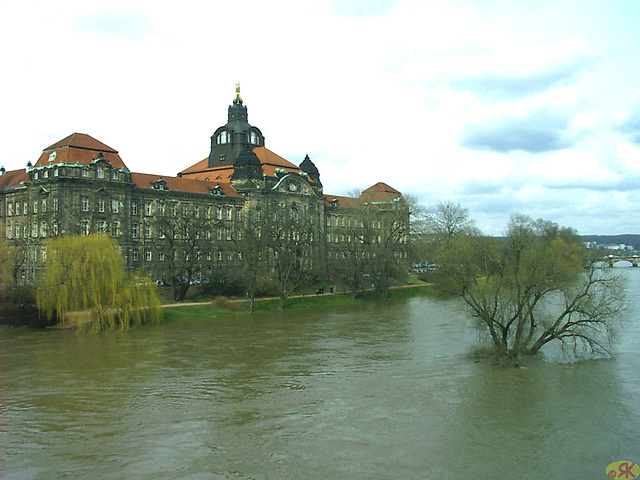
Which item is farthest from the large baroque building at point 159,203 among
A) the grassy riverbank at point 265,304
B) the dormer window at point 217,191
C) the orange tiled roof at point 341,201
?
the orange tiled roof at point 341,201

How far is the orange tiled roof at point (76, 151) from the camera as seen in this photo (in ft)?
186

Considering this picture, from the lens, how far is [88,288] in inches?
1551

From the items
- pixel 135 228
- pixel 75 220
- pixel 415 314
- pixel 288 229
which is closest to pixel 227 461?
pixel 415 314

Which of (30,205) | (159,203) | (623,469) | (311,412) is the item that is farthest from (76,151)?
(623,469)

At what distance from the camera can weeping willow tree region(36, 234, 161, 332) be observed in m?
39.3

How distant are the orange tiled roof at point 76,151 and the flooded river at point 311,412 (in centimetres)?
2647

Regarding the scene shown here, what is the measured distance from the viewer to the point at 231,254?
190 ft

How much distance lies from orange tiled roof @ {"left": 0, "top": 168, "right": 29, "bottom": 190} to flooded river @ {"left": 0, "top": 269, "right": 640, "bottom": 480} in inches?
1306

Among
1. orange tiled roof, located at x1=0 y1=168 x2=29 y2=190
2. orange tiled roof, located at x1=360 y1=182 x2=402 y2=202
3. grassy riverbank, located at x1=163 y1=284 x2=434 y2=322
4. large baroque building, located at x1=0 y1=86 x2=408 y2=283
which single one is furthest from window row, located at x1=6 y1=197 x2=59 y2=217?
orange tiled roof, located at x1=360 y1=182 x2=402 y2=202

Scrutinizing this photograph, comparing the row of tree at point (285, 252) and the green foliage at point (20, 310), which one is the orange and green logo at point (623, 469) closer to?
the green foliage at point (20, 310)

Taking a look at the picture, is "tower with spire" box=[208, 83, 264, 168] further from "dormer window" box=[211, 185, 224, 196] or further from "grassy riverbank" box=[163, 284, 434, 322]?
"grassy riverbank" box=[163, 284, 434, 322]

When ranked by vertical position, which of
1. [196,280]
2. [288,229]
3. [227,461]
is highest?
[288,229]

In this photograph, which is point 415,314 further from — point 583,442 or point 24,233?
point 24,233

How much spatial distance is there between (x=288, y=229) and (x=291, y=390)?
33.4m
